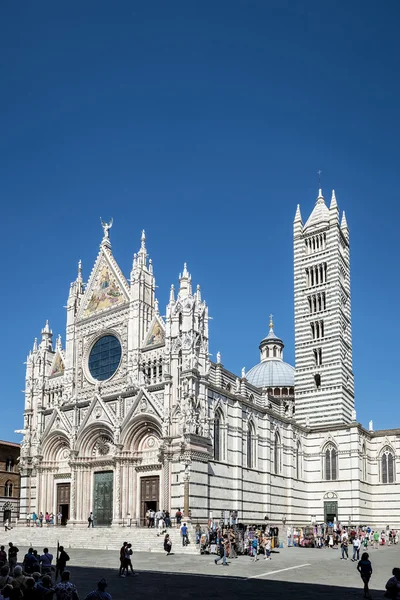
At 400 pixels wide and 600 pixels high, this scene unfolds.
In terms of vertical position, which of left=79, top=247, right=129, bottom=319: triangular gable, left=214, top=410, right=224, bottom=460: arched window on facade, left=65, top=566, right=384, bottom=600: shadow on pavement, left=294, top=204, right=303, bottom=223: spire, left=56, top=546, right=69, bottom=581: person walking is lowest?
left=65, top=566, right=384, bottom=600: shadow on pavement

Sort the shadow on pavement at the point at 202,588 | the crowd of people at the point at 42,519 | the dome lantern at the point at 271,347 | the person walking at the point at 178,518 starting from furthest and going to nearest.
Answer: the dome lantern at the point at 271,347, the crowd of people at the point at 42,519, the person walking at the point at 178,518, the shadow on pavement at the point at 202,588

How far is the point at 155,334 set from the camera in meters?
44.0

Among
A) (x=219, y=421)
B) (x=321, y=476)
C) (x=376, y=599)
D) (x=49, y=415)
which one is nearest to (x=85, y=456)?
(x=49, y=415)

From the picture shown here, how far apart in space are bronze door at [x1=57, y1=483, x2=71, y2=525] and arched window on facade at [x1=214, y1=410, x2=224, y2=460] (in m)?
10.8

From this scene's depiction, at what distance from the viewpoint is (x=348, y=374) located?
192 ft

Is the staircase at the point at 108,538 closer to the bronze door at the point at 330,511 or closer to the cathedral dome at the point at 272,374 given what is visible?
the bronze door at the point at 330,511

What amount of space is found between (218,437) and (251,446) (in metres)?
5.51

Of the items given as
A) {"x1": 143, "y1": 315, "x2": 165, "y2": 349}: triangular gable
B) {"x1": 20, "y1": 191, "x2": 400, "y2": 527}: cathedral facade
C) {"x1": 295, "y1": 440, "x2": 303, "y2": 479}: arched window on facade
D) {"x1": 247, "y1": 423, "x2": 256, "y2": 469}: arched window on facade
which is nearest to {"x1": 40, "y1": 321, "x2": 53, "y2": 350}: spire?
{"x1": 20, "y1": 191, "x2": 400, "y2": 527}: cathedral facade

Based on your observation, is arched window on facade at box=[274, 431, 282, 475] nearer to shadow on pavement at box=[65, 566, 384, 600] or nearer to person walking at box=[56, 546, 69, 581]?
shadow on pavement at box=[65, 566, 384, 600]

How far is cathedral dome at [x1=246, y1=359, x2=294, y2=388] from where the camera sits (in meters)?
71.5

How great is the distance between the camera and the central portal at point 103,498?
142ft

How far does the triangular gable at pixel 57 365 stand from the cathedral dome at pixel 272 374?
26064mm

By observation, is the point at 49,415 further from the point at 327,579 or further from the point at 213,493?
the point at 327,579

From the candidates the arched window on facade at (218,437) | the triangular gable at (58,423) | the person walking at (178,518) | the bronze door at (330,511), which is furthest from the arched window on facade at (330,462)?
the triangular gable at (58,423)
